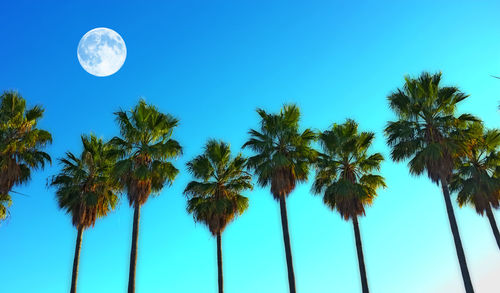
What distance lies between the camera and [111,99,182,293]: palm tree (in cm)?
2653

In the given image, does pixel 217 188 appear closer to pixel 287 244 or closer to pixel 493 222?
→ pixel 287 244

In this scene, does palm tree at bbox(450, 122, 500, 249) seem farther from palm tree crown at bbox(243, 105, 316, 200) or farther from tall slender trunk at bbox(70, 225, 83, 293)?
tall slender trunk at bbox(70, 225, 83, 293)

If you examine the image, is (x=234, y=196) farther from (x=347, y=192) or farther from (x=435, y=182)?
(x=435, y=182)

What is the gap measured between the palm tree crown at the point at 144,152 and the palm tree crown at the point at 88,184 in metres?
1.38

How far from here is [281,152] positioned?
93.4 ft

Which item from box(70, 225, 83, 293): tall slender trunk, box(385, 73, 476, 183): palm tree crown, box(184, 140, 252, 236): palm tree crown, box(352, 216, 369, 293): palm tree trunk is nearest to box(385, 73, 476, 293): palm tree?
box(385, 73, 476, 183): palm tree crown

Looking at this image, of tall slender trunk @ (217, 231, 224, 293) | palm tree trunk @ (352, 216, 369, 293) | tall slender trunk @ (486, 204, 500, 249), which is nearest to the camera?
palm tree trunk @ (352, 216, 369, 293)

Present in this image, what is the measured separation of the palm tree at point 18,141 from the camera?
26.8m

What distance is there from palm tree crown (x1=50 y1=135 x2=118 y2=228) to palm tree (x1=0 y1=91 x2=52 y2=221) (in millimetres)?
1844

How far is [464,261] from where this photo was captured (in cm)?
2347

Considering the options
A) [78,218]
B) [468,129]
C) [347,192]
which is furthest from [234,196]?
[468,129]

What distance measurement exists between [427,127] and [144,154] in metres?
18.1

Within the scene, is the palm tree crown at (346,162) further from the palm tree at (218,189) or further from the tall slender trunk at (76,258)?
the tall slender trunk at (76,258)

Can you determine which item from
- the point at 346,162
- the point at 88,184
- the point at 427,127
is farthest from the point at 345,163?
the point at 88,184
